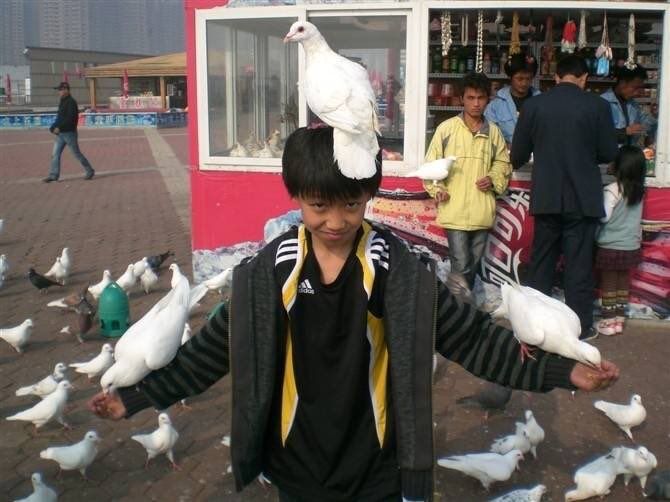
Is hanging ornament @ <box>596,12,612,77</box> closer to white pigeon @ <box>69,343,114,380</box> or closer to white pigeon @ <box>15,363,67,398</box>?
white pigeon @ <box>69,343,114,380</box>

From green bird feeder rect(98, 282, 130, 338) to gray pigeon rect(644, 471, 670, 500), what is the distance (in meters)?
4.12

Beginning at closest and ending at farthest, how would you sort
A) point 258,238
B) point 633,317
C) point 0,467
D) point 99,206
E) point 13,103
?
point 0,467, point 633,317, point 258,238, point 99,206, point 13,103

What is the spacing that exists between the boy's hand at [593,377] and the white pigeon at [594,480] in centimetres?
183

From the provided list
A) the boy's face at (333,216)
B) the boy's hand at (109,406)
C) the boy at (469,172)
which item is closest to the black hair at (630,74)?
the boy at (469,172)

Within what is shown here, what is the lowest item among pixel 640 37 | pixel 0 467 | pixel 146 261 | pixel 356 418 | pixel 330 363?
pixel 0 467

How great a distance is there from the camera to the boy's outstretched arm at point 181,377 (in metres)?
2.14

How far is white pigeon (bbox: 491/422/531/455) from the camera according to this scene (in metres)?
4.00

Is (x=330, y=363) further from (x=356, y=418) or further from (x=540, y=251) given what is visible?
(x=540, y=251)

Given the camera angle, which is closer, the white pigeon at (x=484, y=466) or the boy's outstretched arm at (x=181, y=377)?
the boy's outstretched arm at (x=181, y=377)

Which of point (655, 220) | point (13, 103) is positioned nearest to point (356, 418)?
point (655, 220)

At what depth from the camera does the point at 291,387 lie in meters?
2.12

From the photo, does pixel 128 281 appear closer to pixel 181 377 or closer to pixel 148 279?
pixel 148 279

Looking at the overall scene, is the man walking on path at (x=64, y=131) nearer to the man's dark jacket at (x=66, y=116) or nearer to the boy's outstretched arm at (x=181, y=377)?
the man's dark jacket at (x=66, y=116)

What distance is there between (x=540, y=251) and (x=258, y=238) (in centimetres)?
255
